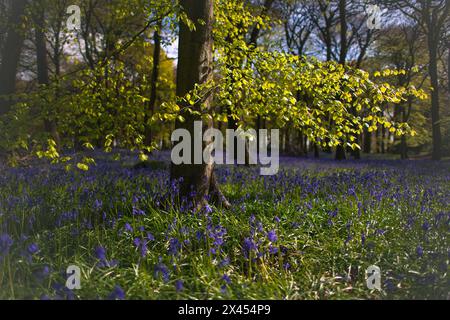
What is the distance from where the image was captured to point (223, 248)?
14.7ft

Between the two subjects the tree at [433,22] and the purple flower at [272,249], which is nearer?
the purple flower at [272,249]

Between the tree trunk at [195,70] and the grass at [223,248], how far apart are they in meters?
0.28

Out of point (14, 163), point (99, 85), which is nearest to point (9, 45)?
point (99, 85)

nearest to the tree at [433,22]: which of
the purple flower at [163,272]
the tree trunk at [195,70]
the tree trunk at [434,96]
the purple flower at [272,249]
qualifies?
the tree trunk at [434,96]

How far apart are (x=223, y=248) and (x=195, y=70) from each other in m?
2.66

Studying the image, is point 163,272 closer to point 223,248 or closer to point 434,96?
point 223,248

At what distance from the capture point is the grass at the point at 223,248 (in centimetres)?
338

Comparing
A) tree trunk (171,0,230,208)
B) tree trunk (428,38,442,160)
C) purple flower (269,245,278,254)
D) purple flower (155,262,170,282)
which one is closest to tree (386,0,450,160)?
tree trunk (428,38,442,160)

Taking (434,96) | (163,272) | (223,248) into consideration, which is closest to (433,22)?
(434,96)

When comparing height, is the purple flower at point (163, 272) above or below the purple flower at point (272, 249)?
below

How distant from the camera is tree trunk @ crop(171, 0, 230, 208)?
5.39 meters

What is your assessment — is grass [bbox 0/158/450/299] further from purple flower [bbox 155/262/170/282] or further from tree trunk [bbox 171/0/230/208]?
tree trunk [bbox 171/0/230/208]

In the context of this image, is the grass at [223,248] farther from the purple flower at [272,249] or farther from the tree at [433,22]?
the tree at [433,22]

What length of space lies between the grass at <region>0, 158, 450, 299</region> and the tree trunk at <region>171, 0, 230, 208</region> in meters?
0.28
